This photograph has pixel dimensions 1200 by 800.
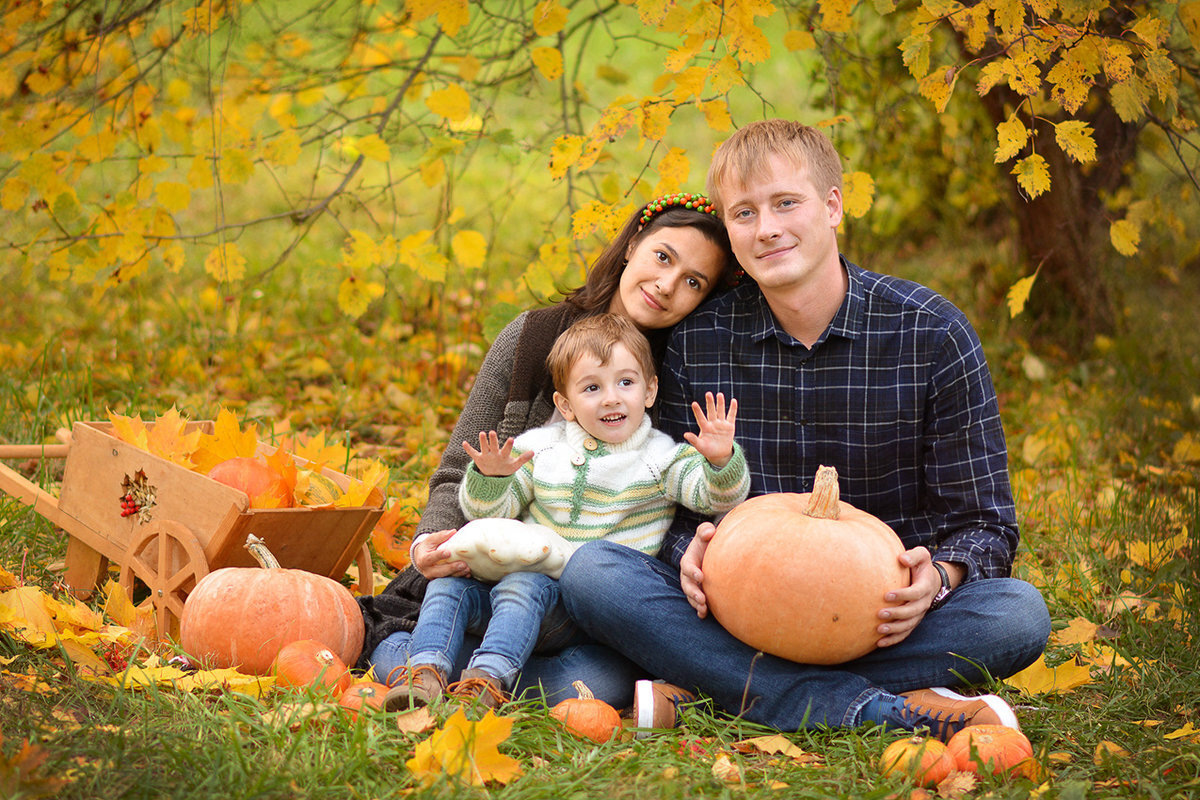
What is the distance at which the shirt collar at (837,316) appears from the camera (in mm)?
2543

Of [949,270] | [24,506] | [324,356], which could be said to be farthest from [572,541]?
[949,270]

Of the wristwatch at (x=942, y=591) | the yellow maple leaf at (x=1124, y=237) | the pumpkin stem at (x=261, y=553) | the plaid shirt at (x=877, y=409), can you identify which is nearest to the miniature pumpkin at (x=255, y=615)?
the pumpkin stem at (x=261, y=553)

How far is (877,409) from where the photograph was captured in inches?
99.3

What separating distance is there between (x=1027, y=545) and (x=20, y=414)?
342cm

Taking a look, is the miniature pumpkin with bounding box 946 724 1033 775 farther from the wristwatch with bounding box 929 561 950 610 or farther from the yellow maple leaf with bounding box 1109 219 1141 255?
the yellow maple leaf with bounding box 1109 219 1141 255

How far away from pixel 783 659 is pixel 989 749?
1.50ft

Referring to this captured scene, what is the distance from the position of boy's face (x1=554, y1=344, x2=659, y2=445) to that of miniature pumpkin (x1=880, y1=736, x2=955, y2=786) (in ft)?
3.11

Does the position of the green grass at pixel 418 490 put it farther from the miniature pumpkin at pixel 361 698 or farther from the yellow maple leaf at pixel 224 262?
the yellow maple leaf at pixel 224 262

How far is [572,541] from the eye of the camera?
2516 mm

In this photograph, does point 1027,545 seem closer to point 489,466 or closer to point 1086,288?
point 489,466

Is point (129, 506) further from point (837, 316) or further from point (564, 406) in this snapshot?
point (837, 316)

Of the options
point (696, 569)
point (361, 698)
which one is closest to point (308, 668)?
point (361, 698)

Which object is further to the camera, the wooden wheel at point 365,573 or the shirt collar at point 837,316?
the wooden wheel at point 365,573

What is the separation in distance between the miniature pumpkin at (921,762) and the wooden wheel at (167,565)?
153cm
